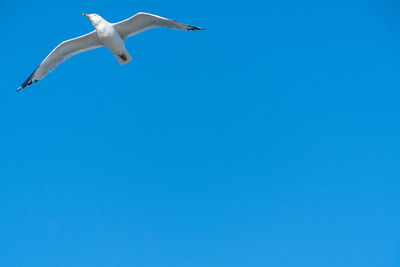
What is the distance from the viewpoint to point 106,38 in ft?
46.3

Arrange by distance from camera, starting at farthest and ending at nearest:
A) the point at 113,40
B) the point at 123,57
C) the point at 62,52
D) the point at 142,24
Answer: the point at 62,52 < the point at 142,24 < the point at 123,57 < the point at 113,40

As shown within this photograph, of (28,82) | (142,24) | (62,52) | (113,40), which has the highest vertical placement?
(142,24)

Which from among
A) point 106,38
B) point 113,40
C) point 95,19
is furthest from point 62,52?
point 113,40

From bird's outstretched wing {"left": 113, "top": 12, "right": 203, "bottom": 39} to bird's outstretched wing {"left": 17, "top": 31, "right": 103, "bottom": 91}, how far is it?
1190 mm

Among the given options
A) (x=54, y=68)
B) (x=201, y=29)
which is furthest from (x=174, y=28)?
(x=54, y=68)

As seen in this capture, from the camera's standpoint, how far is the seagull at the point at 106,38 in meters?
14.1

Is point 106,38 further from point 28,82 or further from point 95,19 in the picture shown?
point 28,82

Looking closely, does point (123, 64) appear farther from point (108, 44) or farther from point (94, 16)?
point (94, 16)

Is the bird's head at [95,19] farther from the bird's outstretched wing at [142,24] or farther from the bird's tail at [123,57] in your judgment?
the bird's tail at [123,57]

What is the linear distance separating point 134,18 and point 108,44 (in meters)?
1.24

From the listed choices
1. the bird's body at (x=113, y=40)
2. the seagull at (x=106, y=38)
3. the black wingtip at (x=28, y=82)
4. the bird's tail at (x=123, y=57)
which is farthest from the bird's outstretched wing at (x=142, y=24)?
the black wingtip at (x=28, y=82)

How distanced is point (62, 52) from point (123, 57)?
2.81 m

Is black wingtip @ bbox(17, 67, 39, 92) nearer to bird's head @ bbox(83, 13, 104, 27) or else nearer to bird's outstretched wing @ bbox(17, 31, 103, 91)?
bird's outstretched wing @ bbox(17, 31, 103, 91)

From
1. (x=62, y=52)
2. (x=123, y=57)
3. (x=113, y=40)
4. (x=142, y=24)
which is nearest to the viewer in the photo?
(x=113, y=40)
